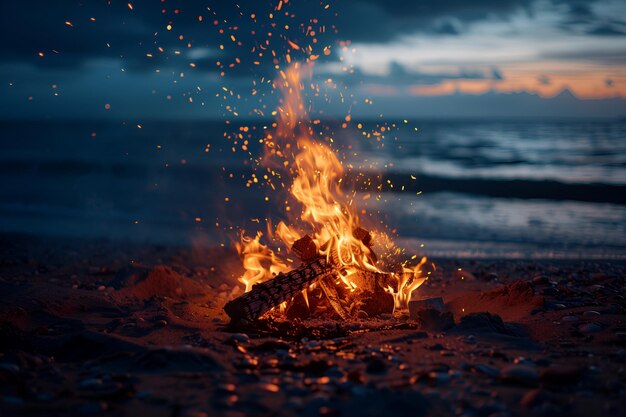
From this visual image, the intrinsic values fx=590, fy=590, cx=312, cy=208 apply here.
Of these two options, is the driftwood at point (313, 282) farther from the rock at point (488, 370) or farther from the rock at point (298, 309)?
the rock at point (488, 370)

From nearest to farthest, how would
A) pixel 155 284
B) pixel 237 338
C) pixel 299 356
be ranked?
pixel 299 356
pixel 237 338
pixel 155 284

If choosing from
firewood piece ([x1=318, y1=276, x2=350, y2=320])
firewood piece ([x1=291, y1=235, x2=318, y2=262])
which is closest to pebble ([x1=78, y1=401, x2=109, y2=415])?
firewood piece ([x1=318, y1=276, x2=350, y2=320])

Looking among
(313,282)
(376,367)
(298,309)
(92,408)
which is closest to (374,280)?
(313,282)

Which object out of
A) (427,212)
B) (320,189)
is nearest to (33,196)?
(427,212)

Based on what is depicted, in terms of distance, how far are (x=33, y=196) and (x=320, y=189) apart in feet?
51.7

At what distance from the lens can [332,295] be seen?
6.11 metres

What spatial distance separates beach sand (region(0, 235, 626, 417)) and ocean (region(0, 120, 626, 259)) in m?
5.26

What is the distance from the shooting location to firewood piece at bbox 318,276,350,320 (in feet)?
19.3

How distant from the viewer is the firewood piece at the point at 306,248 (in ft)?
20.0

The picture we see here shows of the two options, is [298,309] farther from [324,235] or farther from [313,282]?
[324,235]

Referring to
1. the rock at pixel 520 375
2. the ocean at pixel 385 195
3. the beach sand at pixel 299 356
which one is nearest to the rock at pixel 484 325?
the beach sand at pixel 299 356

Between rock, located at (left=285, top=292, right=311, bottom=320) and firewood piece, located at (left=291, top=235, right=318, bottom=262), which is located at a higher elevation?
firewood piece, located at (left=291, top=235, right=318, bottom=262)

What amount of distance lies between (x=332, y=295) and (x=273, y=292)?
0.85 metres

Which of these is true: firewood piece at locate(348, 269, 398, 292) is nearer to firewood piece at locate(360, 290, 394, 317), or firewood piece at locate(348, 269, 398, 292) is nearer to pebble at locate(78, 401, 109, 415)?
firewood piece at locate(360, 290, 394, 317)
